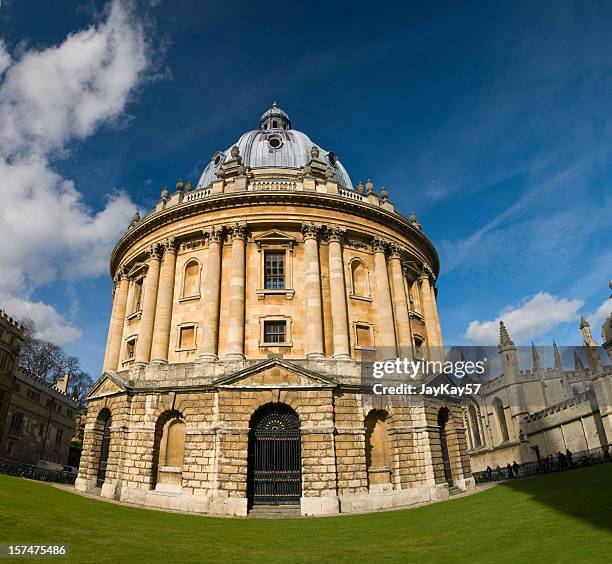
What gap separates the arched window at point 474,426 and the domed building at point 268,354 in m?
32.8

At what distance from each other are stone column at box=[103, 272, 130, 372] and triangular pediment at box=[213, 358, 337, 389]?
1119cm

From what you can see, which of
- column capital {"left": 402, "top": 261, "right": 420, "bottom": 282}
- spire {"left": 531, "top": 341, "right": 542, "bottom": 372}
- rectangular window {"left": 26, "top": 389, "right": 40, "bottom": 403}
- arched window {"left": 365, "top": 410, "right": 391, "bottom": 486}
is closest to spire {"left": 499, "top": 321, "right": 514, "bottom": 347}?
spire {"left": 531, "top": 341, "right": 542, "bottom": 372}

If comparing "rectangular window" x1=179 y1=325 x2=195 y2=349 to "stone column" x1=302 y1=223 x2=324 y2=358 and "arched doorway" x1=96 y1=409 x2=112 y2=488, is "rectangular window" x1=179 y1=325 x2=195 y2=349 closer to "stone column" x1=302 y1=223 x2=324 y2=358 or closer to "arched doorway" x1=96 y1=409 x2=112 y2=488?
"arched doorway" x1=96 y1=409 x2=112 y2=488

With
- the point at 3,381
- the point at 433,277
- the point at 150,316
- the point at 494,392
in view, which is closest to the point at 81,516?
the point at 150,316

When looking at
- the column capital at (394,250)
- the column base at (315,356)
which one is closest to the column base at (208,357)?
the column base at (315,356)

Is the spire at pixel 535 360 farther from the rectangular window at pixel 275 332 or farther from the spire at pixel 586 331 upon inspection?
the rectangular window at pixel 275 332

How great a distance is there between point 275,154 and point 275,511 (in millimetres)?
26098

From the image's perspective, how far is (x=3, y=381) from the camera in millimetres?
43938

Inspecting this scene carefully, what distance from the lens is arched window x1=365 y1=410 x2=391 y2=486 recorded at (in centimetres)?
2275

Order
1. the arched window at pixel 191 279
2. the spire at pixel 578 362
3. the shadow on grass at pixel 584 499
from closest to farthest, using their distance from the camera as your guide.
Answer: the shadow on grass at pixel 584 499, the arched window at pixel 191 279, the spire at pixel 578 362

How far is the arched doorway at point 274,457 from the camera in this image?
68.5ft

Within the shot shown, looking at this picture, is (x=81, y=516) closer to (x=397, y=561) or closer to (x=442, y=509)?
(x=397, y=561)

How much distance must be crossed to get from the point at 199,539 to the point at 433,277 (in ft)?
84.6

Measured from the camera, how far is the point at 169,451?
2311cm
